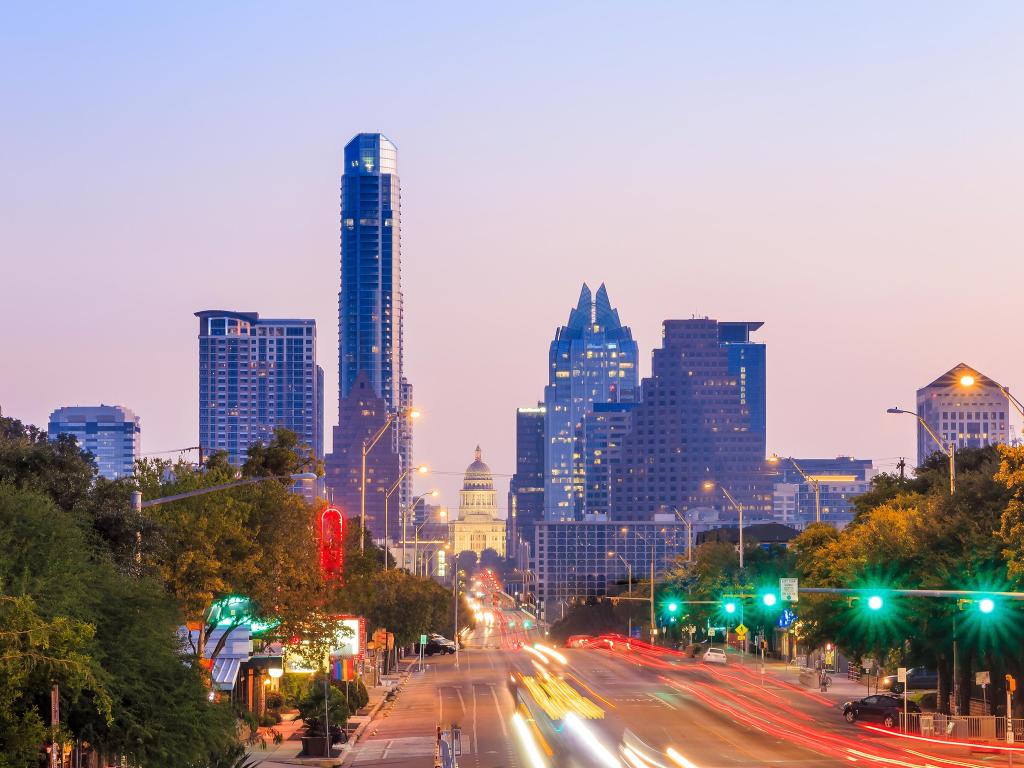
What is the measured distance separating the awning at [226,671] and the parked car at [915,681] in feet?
118

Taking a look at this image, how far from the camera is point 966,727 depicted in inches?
2242

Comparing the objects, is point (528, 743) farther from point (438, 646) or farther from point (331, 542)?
point (438, 646)

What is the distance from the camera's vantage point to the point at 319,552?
58.2 m

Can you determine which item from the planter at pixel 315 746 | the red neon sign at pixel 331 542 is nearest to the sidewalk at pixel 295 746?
the planter at pixel 315 746

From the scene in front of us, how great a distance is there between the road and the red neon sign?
6.22 meters

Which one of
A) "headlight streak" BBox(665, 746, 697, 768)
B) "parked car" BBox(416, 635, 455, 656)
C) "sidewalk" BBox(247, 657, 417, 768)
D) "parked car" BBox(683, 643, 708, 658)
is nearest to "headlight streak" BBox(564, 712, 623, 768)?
"headlight streak" BBox(665, 746, 697, 768)

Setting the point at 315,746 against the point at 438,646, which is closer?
the point at 315,746

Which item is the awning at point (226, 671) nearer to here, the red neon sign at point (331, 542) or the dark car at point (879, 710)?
the red neon sign at point (331, 542)

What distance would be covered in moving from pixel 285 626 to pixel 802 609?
4137 centimetres

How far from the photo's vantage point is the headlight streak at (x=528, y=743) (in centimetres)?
4619

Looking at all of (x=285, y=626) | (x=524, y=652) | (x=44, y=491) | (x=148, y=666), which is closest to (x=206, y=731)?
(x=148, y=666)

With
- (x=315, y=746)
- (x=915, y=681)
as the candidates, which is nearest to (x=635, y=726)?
(x=315, y=746)

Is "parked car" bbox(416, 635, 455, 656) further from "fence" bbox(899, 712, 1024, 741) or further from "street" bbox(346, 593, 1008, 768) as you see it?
"fence" bbox(899, 712, 1024, 741)

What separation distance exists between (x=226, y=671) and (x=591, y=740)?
43.3 ft
